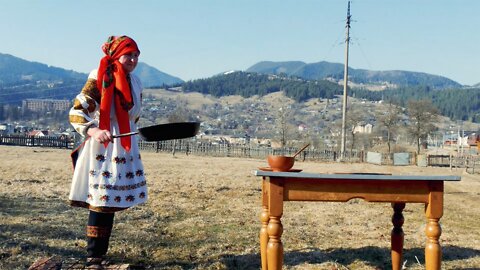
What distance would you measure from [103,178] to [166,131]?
75cm

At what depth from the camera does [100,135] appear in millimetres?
4246

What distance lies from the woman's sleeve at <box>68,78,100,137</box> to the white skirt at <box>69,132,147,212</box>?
0.54 ft

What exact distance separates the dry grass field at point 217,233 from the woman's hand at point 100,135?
5.69 ft

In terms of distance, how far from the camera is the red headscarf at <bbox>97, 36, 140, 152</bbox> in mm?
4555

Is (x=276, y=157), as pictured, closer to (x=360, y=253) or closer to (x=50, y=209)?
(x=360, y=253)

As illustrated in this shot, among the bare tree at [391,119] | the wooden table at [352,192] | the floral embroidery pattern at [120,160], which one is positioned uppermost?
the bare tree at [391,119]

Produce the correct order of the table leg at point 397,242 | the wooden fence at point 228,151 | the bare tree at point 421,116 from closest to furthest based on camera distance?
the table leg at point 397,242 → the wooden fence at point 228,151 → the bare tree at point 421,116

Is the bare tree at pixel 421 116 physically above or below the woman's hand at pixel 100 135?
above

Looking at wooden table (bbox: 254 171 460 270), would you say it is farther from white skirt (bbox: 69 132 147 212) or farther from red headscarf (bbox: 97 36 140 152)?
red headscarf (bbox: 97 36 140 152)

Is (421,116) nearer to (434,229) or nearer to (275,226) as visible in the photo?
(434,229)

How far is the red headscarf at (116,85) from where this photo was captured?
4555mm

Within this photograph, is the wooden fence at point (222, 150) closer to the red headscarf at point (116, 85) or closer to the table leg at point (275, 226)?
the red headscarf at point (116, 85)

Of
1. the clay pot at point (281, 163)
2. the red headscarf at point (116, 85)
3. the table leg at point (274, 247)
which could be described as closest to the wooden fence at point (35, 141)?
the red headscarf at point (116, 85)

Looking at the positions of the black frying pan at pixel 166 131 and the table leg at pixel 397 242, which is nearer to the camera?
the black frying pan at pixel 166 131
